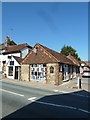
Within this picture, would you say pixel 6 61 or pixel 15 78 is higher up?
pixel 6 61

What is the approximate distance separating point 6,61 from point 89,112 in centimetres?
2796

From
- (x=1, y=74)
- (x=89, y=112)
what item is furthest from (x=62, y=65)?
(x=89, y=112)

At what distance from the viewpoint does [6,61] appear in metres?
37.0

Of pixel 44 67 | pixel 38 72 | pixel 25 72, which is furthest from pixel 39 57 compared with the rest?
pixel 25 72

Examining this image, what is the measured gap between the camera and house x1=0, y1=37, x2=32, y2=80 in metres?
34.4

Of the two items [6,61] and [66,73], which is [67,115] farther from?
[6,61]

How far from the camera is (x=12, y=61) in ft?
115

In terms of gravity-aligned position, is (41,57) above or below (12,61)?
above

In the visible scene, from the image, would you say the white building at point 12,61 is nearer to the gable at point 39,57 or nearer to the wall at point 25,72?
the wall at point 25,72

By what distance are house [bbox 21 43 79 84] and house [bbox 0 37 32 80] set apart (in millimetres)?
1847

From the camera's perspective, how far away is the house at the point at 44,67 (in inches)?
1129

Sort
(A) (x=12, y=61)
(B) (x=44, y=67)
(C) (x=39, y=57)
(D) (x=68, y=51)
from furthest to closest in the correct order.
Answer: (D) (x=68, y=51), (A) (x=12, y=61), (C) (x=39, y=57), (B) (x=44, y=67)

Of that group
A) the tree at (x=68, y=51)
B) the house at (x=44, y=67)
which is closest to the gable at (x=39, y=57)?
the house at (x=44, y=67)

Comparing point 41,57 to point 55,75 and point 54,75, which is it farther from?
point 55,75
